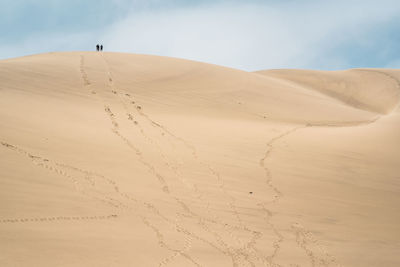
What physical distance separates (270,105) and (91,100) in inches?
264

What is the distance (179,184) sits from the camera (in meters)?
6.14

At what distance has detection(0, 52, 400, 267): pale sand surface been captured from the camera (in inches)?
169

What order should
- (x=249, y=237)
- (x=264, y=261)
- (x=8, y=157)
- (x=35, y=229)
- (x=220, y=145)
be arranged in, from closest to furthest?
(x=35, y=229) → (x=264, y=261) → (x=249, y=237) → (x=8, y=157) → (x=220, y=145)

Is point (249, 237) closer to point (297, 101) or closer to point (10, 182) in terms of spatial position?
point (10, 182)

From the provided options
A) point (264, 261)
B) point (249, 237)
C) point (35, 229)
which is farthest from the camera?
point (249, 237)

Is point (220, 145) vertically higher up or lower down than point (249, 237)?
higher up

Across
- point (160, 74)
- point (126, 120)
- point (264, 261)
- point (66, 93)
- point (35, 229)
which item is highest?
point (160, 74)

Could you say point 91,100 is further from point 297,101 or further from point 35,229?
point 297,101

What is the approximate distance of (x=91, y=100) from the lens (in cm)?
1138

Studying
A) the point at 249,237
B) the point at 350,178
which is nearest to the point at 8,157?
the point at 249,237

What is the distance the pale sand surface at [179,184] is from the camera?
429 centimetres

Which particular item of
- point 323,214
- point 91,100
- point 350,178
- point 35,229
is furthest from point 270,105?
point 35,229

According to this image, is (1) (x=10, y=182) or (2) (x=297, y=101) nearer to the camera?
(1) (x=10, y=182)

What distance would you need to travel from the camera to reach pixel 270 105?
48.6 ft
